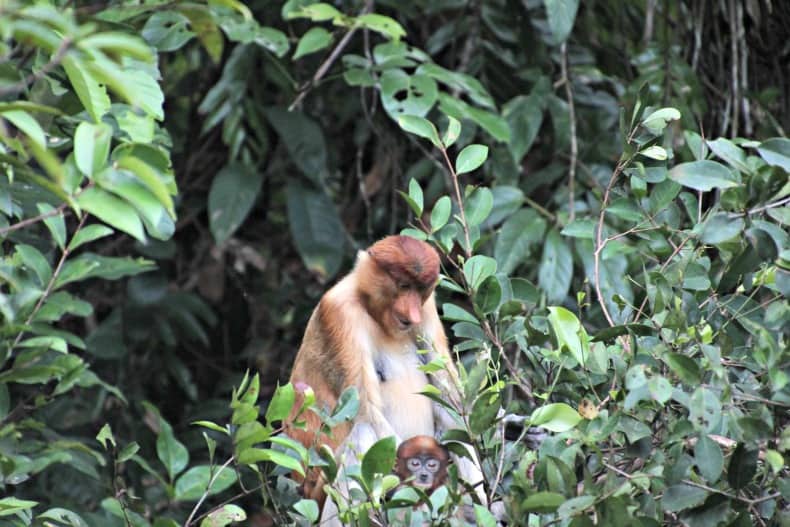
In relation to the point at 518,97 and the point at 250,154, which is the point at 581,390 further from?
the point at 250,154

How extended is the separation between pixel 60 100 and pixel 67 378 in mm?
983

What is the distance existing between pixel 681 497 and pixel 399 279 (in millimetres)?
1843

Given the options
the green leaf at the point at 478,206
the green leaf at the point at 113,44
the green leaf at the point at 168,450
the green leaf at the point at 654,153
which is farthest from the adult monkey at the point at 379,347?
the green leaf at the point at 113,44

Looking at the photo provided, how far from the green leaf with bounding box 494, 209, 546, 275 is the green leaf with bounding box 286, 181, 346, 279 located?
101cm

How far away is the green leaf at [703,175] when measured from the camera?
2730mm

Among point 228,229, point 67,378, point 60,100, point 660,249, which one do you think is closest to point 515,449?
point 660,249

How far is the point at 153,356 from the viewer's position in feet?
22.7

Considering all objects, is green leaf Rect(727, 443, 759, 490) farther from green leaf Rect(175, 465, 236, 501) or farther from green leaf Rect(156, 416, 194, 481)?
green leaf Rect(156, 416, 194, 481)

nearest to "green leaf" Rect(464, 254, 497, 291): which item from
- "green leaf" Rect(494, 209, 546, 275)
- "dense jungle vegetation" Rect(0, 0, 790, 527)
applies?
"dense jungle vegetation" Rect(0, 0, 790, 527)

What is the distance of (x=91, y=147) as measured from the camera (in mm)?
2146

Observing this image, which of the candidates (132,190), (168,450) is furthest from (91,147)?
(168,450)

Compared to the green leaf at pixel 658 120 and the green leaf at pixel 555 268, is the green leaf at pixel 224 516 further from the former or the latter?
the green leaf at pixel 555 268

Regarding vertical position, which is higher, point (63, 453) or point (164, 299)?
point (63, 453)

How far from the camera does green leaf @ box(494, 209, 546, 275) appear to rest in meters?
5.48
